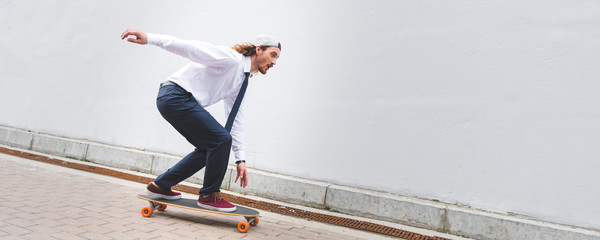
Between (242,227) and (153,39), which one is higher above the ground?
(153,39)

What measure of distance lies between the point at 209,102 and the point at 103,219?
124 centimetres

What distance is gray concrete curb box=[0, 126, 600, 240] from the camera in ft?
11.9

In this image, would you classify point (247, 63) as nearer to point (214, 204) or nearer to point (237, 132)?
point (237, 132)

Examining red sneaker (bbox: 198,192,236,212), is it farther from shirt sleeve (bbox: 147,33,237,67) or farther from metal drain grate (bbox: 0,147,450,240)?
shirt sleeve (bbox: 147,33,237,67)

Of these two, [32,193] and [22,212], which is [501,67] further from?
[32,193]

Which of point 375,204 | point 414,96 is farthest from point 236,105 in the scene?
point 414,96

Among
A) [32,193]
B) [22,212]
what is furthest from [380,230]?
[32,193]

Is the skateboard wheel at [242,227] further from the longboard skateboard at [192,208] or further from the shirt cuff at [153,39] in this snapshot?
the shirt cuff at [153,39]

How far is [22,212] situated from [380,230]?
2.98 meters

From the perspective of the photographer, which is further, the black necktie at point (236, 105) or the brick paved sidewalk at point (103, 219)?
the black necktie at point (236, 105)

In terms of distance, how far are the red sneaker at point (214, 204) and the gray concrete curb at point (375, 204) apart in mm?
1363

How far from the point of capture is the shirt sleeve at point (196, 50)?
2.94 metres

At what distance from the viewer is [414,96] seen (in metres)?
4.38

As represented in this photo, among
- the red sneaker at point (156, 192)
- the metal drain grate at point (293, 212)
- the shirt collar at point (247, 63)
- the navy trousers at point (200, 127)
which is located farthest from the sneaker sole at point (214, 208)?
the shirt collar at point (247, 63)
